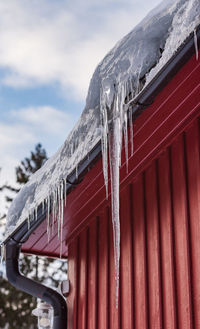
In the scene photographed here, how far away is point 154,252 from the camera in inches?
151

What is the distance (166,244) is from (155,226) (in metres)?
0.20

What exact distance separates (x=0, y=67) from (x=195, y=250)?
917 inches

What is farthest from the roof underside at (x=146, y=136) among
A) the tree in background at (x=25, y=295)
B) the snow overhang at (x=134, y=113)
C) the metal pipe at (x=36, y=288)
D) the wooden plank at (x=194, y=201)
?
the tree in background at (x=25, y=295)

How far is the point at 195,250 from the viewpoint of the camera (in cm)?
341

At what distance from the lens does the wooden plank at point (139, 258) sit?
3.88 meters

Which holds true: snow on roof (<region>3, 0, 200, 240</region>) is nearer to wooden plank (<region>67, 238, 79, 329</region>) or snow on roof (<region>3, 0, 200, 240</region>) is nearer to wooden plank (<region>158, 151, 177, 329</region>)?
wooden plank (<region>158, 151, 177, 329</region>)

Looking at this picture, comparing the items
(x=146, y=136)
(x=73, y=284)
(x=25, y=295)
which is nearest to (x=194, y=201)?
(x=146, y=136)

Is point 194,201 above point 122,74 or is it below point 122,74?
below

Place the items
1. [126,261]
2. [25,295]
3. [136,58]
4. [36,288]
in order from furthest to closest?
[25,295] → [36,288] → [126,261] → [136,58]

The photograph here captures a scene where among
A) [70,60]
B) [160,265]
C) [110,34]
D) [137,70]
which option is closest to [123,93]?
[137,70]

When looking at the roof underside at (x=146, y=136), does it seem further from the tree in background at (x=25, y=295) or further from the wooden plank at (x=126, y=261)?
the tree in background at (x=25, y=295)

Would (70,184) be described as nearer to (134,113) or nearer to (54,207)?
(54,207)

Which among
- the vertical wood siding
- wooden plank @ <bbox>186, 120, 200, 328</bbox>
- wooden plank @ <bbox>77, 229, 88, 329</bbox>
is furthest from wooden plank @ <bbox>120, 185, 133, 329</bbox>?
wooden plank @ <bbox>186, 120, 200, 328</bbox>

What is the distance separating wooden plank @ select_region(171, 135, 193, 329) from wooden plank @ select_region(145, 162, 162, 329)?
225 millimetres
